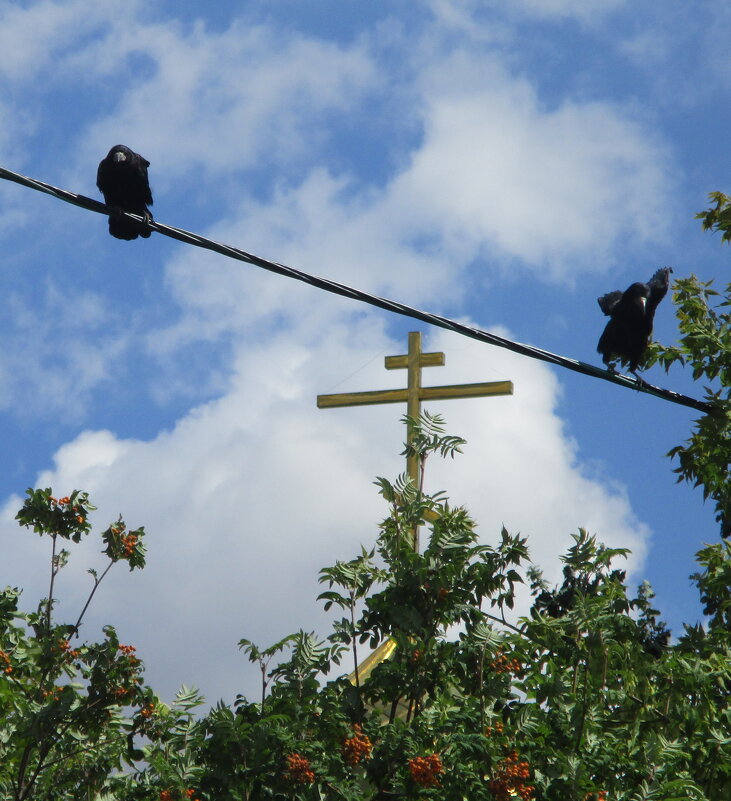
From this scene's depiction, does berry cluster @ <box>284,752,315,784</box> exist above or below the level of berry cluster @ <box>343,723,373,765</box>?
below

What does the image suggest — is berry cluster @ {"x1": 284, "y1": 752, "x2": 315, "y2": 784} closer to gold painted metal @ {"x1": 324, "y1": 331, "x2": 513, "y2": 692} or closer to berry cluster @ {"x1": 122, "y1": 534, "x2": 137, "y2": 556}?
berry cluster @ {"x1": 122, "y1": 534, "x2": 137, "y2": 556}

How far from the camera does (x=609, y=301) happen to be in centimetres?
863

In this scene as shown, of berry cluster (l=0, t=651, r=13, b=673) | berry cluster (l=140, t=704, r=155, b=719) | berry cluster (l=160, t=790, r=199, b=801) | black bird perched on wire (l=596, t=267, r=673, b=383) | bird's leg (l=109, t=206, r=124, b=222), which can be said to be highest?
black bird perched on wire (l=596, t=267, r=673, b=383)

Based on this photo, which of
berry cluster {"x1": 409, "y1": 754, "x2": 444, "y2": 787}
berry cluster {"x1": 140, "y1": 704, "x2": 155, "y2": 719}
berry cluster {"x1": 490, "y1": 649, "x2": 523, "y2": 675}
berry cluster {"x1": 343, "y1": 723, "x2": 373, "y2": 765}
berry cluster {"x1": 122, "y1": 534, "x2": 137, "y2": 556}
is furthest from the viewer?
berry cluster {"x1": 122, "y1": 534, "x2": 137, "y2": 556}

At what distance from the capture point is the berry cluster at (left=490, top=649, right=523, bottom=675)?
16.9 ft

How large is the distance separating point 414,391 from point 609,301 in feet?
5.59

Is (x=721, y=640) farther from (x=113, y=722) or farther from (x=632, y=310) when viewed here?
(x=113, y=722)

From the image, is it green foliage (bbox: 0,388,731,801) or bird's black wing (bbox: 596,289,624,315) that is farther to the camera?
bird's black wing (bbox: 596,289,624,315)

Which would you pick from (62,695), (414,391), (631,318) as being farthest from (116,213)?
(631,318)

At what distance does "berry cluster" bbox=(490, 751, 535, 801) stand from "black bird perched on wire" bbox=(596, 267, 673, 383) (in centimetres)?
451

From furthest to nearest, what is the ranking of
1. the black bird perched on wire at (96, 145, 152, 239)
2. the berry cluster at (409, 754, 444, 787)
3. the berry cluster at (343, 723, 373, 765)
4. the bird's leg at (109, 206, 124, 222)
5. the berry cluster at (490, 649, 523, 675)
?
the black bird perched on wire at (96, 145, 152, 239) < the berry cluster at (490, 649, 523, 675) < the bird's leg at (109, 206, 124, 222) < the berry cluster at (343, 723, 373, 765) < the berry cluster at (409, 754, 444, 787)

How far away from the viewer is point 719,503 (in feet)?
27.7

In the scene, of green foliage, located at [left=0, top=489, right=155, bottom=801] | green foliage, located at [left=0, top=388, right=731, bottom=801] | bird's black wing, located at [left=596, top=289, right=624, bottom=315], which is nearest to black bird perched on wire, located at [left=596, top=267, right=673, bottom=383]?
bird's black wing, located at [left=596, top=289, right=624, bottom=315]

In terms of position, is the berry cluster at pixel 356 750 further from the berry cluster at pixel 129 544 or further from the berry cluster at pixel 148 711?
the berry cluster at pixel 129 544
